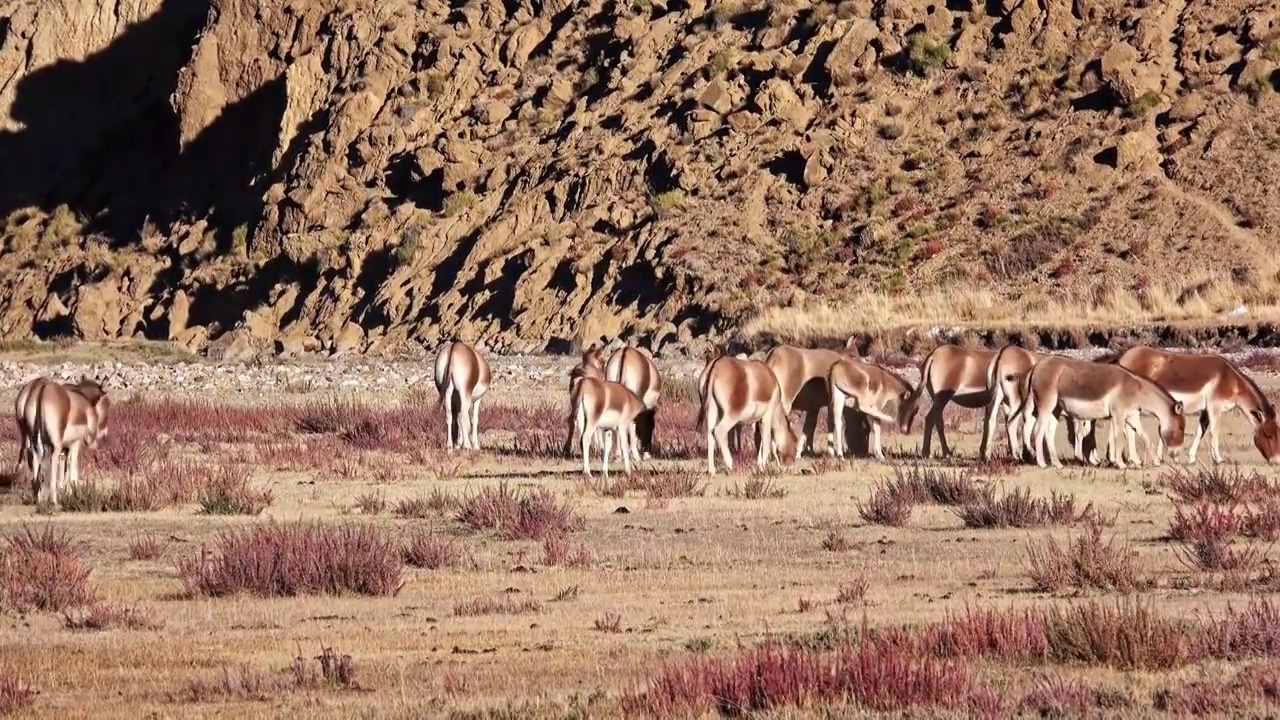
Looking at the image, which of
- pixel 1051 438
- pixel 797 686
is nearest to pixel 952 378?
pixel 1051 438

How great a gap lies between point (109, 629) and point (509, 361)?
34.4m

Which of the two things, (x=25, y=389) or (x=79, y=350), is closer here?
(x=25, y=389)

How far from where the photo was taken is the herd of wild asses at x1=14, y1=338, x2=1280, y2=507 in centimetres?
1944

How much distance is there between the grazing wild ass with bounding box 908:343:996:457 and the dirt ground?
3.44m

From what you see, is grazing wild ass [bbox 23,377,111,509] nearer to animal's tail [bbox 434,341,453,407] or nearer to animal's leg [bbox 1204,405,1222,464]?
animal's tail [bbox 434,341,453,407]

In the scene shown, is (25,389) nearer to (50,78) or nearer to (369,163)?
(369,163)

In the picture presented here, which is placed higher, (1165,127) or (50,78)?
(50,78)

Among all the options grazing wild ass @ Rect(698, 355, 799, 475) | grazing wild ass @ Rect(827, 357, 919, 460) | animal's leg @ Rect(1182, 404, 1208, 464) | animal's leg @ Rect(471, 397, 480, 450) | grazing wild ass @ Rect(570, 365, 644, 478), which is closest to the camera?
grazing wild ass @ Rect(570, 365, 644, 478)

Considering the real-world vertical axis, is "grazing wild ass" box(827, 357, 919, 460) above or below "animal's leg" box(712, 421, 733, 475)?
above

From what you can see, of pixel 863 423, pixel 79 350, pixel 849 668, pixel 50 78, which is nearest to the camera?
pixel 849 668

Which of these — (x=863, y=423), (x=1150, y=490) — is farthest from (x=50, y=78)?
(x=1150, y=490)

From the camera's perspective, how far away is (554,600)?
12.5 metres

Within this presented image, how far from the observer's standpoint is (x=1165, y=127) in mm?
52656

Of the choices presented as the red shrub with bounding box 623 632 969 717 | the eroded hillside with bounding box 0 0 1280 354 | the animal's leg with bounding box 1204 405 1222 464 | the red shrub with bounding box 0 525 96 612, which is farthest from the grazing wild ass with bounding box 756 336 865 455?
the eroded hillside with bounding box 0 0 1280 354
